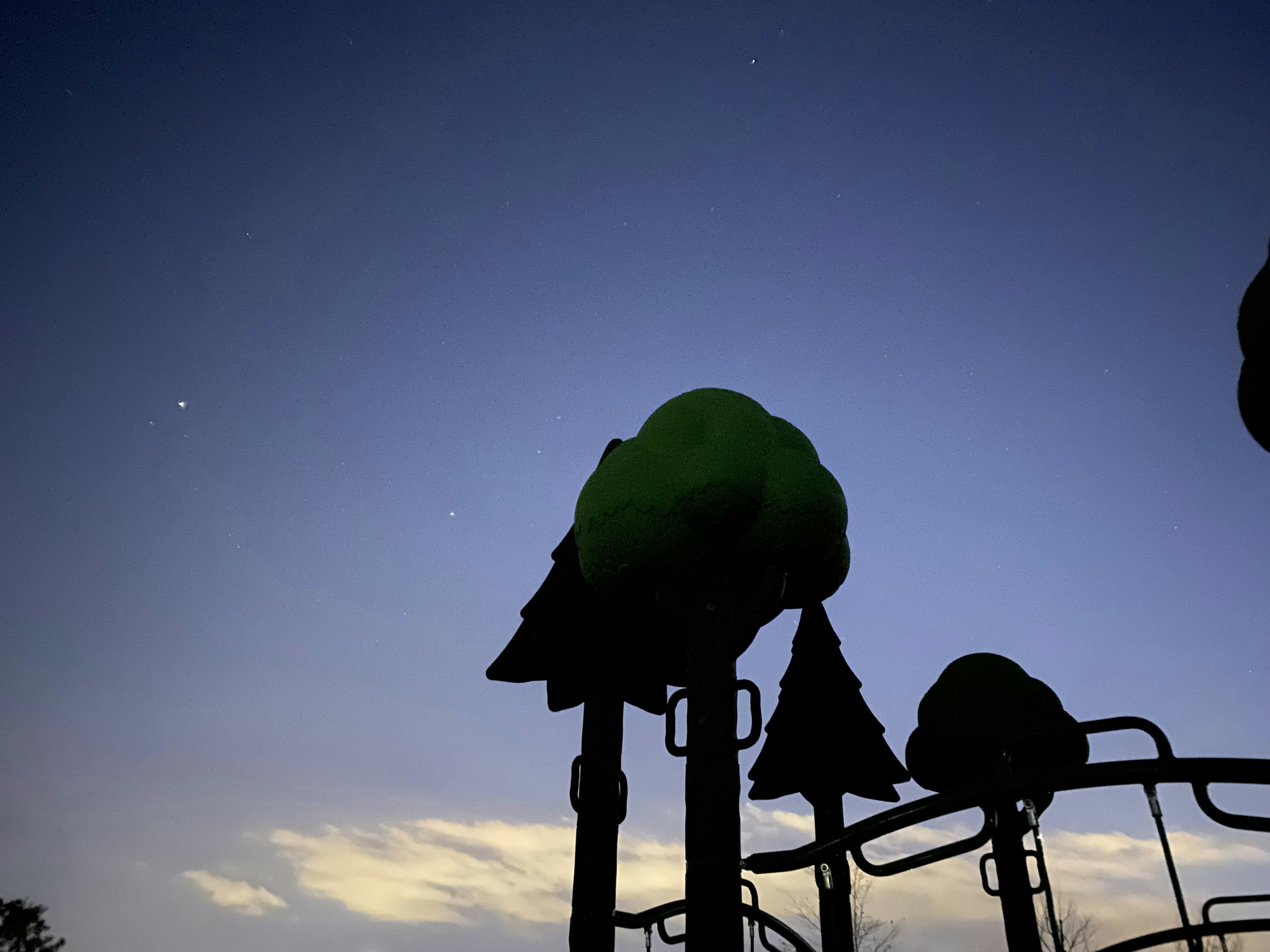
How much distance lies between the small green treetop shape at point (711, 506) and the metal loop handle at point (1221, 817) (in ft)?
6.33

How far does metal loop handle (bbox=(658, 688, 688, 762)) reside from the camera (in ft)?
13.5

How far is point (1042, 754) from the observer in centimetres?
512

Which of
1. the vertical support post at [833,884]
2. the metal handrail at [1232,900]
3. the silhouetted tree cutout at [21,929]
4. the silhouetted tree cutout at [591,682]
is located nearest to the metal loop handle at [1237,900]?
the metal handrail at [1232,900]

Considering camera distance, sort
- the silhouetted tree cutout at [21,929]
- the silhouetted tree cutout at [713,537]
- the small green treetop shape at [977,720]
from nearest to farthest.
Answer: the silhouetted tree cutout at [713,537], the small green treetop shape at [977,720], the silhouetted tree cutout at [21,929]

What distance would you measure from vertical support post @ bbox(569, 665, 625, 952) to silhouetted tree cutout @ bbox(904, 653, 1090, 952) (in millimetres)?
1988

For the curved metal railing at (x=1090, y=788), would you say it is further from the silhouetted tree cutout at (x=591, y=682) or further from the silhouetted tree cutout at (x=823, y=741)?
the silhouetted tree cutout at (x=823, y=741)

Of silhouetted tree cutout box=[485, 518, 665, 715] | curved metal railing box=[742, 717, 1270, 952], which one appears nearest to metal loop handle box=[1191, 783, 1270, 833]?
curved metal railing box=[742, 717, 1270, 952]

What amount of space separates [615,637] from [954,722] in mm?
2224

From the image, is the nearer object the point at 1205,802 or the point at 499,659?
the point at 1205,802

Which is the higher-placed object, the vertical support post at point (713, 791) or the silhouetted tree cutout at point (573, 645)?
the silhouetted tree cutout at point (573, 645)

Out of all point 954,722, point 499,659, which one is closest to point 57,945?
point 499,659

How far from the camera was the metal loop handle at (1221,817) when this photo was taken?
2.67 metres

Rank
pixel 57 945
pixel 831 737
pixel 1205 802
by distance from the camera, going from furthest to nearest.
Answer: pixel 57 945 → pixel 831 737 → pixel 1205 802

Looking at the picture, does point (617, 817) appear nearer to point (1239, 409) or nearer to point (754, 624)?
point (754, 624)
